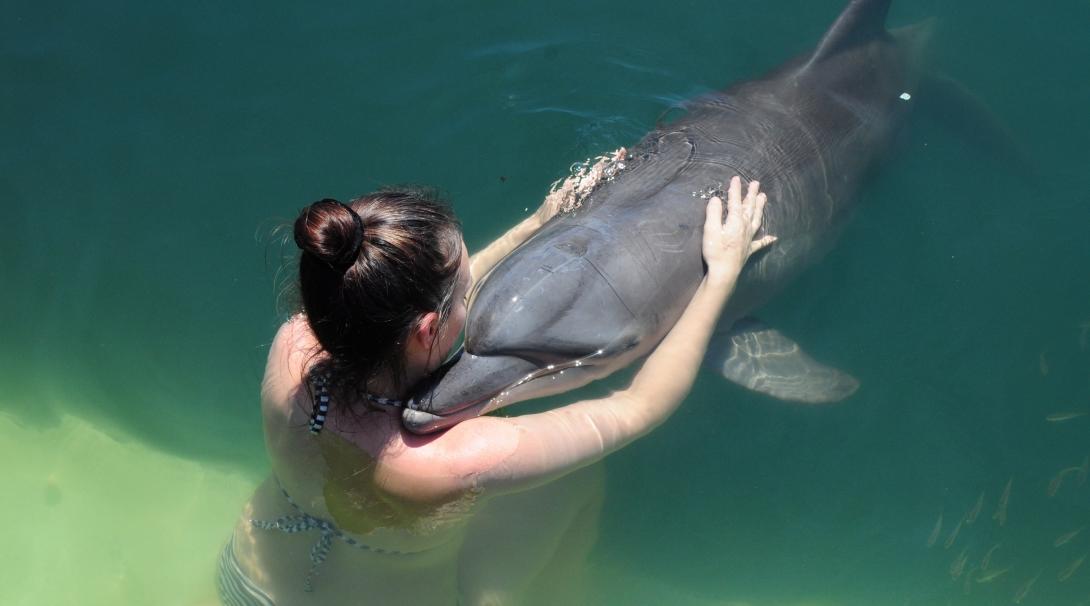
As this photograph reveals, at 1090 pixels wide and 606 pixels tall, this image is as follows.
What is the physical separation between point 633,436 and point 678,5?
4.30m

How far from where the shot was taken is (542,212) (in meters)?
4.86

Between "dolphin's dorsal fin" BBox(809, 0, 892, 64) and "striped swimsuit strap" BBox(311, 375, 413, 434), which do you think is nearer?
"striped swimsuit strap" BBox(311, 375, 413, 434)

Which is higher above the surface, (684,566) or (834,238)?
(834,238)

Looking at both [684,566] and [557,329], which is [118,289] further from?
[684,566]

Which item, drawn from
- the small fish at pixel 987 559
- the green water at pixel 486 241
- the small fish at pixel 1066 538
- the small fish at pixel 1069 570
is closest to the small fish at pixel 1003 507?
the green water at pixel 486 241

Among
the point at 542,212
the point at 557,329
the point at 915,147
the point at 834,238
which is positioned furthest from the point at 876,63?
the point at 557,329

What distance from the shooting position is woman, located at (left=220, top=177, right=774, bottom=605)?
94.4 inches

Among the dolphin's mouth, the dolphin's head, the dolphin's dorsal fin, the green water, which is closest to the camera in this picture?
the dolphin's mouth

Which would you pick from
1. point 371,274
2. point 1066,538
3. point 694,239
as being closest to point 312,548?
point 371,274

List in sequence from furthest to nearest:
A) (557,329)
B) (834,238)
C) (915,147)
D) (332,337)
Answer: (915,147), (834,238), (557,329), (332,337)

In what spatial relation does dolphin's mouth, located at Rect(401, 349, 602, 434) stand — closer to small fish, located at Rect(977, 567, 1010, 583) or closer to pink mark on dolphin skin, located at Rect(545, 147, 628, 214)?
pink mark on dolphin skin, located at Rect(545, 147, 628, 214)

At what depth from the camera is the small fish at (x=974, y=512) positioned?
5.87 metres

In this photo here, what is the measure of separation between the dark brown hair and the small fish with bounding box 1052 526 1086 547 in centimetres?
534

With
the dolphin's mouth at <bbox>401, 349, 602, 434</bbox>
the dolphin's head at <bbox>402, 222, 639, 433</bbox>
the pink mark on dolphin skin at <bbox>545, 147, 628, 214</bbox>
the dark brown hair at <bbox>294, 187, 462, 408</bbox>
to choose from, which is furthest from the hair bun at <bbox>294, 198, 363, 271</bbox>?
the pink mark on dolphin skin at <bbox>545, 147, 628, 214</bbox>
